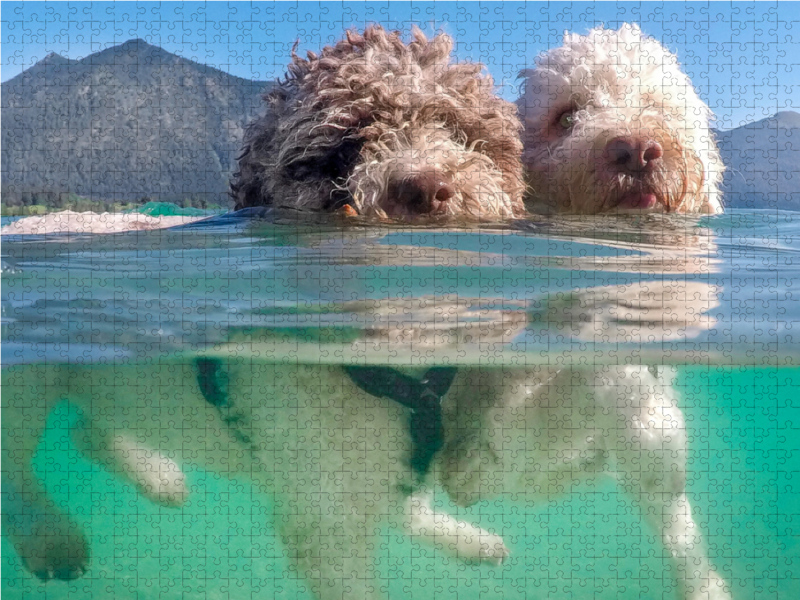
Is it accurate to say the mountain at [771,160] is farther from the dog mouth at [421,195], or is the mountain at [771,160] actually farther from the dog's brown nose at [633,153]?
the dog mouth at [421,195]

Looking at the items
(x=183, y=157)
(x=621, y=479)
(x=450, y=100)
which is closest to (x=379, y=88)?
(x=450, y=100)

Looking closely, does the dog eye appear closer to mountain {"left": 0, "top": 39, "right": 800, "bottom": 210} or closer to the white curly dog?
the white curly dog

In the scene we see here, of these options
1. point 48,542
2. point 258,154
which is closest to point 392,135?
point 258,154

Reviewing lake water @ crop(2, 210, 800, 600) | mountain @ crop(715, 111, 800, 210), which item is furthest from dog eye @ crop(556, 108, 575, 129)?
mountain @ crop(715, 111, 800, 210)

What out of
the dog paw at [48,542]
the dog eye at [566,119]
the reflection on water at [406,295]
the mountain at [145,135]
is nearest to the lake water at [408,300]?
the reflection on water at [406,295]

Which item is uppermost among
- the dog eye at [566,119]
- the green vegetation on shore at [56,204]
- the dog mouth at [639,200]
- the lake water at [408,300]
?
the dog eye at [566,119]

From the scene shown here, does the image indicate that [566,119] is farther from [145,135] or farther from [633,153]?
[145,135]
